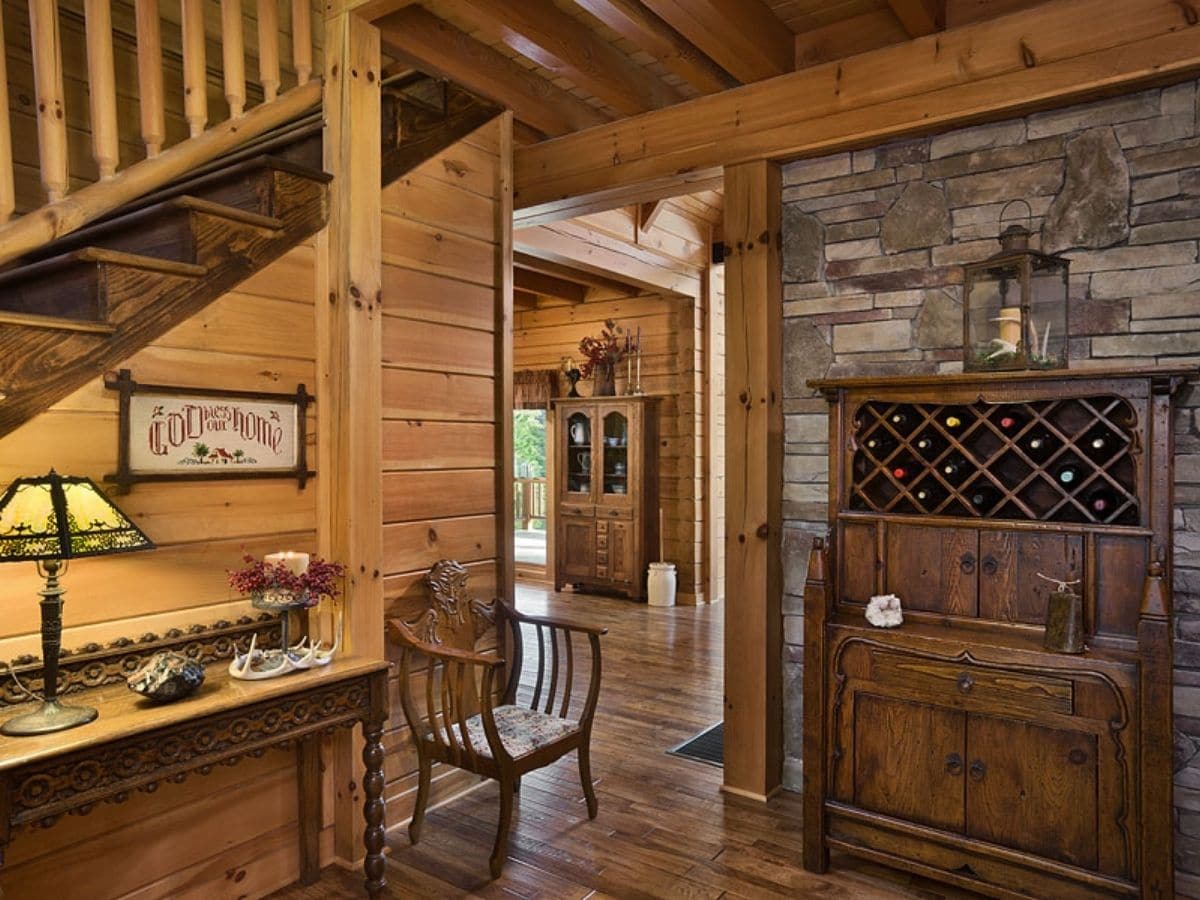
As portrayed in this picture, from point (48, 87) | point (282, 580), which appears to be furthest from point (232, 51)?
point (282, 580)

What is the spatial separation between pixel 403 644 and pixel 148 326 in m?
1.30

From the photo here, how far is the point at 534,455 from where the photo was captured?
34.9 ft

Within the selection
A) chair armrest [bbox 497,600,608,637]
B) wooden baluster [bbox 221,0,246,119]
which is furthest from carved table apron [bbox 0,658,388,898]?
wooden baluster [bbox 221,0,246,119]

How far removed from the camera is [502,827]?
2654 mm

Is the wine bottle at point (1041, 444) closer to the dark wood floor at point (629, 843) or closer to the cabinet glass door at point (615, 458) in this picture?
the dark wood floor at point (629, 843)

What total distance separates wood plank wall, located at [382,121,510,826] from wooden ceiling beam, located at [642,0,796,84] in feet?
3.19

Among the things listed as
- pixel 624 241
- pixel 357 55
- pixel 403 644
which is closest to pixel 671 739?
pixel 403 644

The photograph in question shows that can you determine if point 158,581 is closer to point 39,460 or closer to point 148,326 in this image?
point 39,460

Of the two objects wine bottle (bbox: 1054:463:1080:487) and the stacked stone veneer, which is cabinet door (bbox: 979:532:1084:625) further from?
the stacked stone veneer

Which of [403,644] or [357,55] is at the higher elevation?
[357,55]

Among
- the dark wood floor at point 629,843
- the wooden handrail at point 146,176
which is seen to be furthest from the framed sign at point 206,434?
the dark wood floor at point 629,843

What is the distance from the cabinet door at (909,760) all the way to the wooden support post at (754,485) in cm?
Result: 62

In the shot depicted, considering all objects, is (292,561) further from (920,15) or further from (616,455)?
(616,455)

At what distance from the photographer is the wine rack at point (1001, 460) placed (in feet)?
8.11
